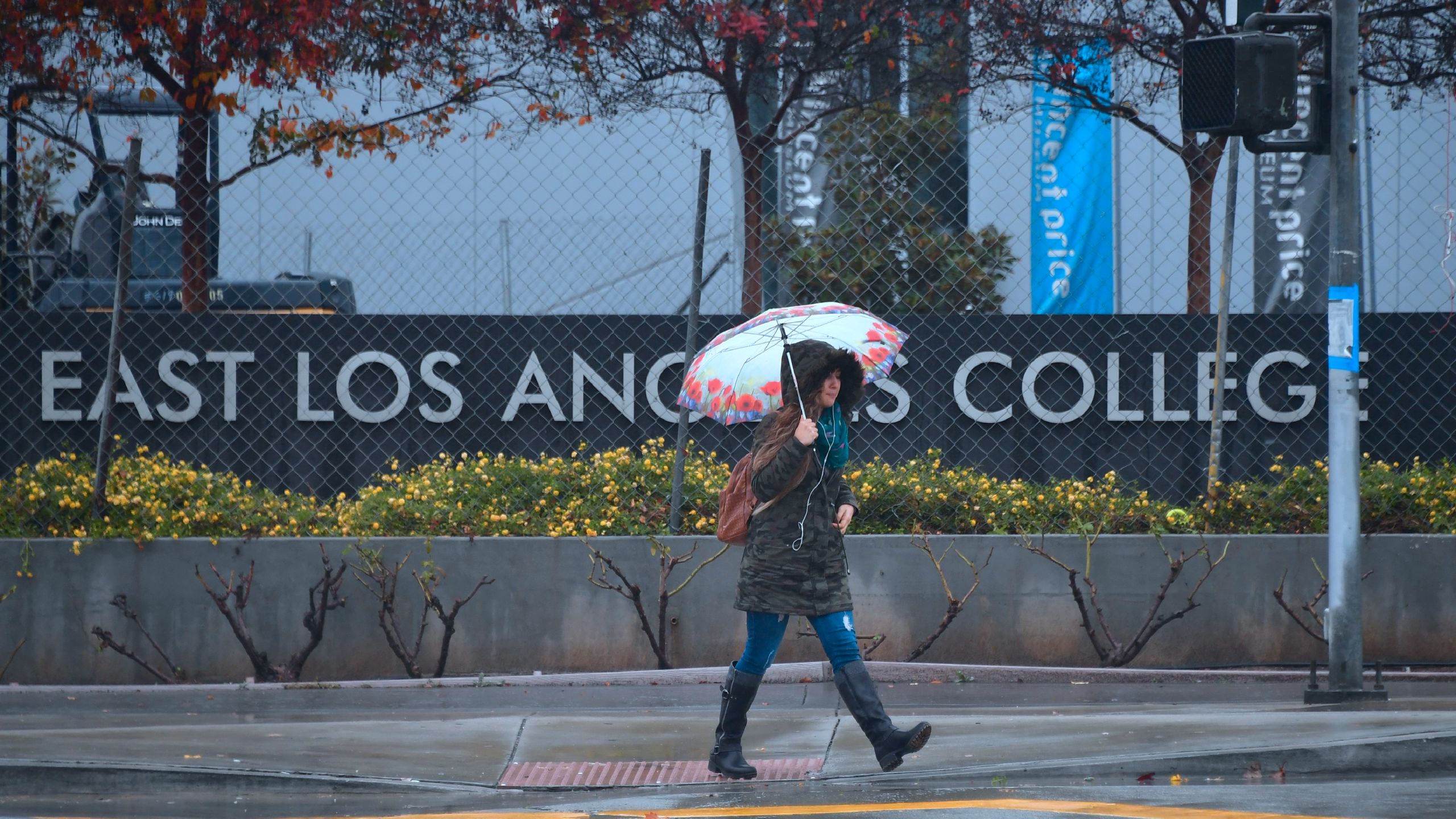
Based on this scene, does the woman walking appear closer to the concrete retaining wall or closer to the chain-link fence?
the concrete retaining wall

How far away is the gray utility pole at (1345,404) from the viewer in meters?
6.74

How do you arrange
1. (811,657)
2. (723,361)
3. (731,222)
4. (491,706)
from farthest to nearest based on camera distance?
(731,222), (811,657), (491,706), (723,361)

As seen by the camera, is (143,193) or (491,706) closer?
(491,706)

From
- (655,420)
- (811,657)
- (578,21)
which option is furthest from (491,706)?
(578,21)

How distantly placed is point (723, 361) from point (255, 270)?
426cm

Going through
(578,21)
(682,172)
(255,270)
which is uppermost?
(578,21)

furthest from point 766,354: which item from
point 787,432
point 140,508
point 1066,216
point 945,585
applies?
point 1066,216

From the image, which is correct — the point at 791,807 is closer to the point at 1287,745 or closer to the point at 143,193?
the point at 1287,745

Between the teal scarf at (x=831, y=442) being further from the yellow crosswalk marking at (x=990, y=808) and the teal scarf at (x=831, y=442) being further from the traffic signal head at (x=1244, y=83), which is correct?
the traffic signal head at (x=1244, y=83)

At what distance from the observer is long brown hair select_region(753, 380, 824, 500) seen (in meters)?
5.50

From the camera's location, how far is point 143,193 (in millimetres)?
9023

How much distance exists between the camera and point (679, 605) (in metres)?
8.09

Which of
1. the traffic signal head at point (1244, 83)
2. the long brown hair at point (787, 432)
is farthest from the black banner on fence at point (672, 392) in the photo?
the long brown hair at point (787, 432)

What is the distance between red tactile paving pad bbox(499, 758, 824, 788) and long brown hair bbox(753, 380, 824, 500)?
1093mm
